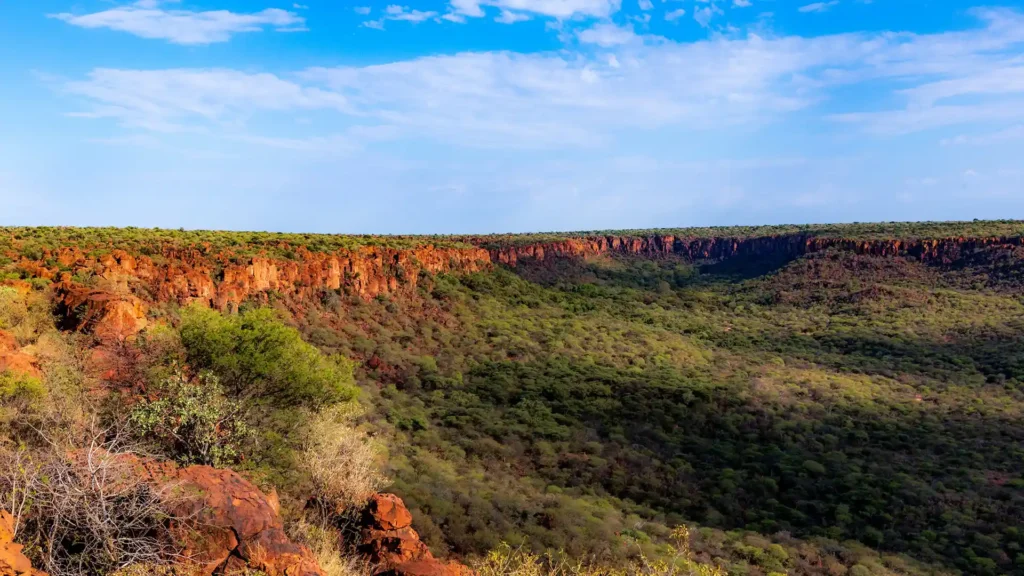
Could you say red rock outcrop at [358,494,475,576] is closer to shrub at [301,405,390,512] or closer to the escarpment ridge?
shrub at [301,405,390,512]

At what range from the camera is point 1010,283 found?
2616 inches

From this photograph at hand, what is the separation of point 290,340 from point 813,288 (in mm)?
75264

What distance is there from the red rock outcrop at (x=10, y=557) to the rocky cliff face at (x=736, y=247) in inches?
2479

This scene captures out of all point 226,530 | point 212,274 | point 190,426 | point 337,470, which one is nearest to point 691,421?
point 337,470

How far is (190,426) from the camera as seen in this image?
12.6 m

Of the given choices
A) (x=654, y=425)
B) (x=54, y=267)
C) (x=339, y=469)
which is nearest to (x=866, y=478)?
(x=654, y=425)

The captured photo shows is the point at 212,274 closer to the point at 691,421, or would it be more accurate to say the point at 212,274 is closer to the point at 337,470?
the point at 337,470

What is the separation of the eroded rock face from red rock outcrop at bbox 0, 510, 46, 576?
1704 millimetres

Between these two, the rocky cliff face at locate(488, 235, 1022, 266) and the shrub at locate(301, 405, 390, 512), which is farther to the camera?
the rocky cliff face at locate(488, 235, 1022, 266)

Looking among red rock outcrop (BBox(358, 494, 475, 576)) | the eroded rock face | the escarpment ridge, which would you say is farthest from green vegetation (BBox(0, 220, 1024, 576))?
the eroded rock face

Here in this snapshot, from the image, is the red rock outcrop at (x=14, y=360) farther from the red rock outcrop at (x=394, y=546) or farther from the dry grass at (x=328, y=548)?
the red rock outcrop at (x=394, y=546)

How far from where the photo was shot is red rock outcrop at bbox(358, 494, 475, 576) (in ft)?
35.6

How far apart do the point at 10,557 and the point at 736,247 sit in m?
119

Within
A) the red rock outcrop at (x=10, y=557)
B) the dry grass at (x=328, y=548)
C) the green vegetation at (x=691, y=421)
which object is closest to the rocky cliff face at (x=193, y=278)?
the green vegetation at (x=691, y=421)
